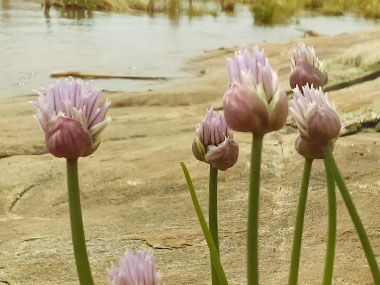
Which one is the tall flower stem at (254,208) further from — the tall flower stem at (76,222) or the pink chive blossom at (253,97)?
the tall flower stem at (76,222)

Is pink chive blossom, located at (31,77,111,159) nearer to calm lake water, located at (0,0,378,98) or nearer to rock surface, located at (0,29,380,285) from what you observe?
rock surface, located at (0,29,380,285)

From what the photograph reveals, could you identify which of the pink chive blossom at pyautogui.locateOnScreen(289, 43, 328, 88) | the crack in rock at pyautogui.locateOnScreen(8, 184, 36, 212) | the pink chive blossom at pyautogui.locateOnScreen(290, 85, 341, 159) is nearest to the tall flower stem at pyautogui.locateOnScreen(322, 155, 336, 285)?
the pink chive blossom at pyautogui.locateOnScreen(290, 85, 341, 159)

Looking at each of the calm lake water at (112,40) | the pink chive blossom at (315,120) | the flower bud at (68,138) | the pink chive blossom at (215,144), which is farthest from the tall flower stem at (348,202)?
the calm lake water at (112,40)

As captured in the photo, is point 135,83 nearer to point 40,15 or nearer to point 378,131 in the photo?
point 378,131

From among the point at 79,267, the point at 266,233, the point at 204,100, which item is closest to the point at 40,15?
the point at 204,100

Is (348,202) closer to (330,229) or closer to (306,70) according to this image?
(330,229)

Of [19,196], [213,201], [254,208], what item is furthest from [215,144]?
[19,196]
